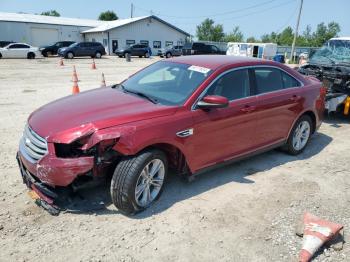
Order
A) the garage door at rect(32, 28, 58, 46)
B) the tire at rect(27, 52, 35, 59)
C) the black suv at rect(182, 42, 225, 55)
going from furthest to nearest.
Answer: the garage door at rect(32, 28, 58, 46), the black suv at rect(182, 42, 225, 55), the tire at rect(27, 52, 35, 59)

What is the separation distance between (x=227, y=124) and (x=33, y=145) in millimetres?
2391

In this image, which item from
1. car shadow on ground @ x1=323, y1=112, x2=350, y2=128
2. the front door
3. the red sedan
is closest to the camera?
the red sedan

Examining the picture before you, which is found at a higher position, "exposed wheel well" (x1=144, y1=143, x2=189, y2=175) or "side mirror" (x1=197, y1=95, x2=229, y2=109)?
"side mirror" (x1=197, y1=95, x2=229, y2=109)

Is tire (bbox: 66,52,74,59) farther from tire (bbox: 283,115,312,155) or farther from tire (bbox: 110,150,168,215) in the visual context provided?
tire (bbox: 110,150,168,215)

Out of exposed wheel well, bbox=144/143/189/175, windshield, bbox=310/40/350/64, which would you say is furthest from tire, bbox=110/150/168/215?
windshield, bbox=310/40/350/64

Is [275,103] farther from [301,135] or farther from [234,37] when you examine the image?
[234,37]

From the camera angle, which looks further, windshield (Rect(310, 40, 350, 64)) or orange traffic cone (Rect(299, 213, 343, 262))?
windshield (Rect(310, 40, 350, 64))

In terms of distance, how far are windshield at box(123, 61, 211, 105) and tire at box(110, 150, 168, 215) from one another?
2.48 feet

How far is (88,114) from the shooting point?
3771mm

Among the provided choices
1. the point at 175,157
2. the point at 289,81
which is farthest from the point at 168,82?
the point at 289,81

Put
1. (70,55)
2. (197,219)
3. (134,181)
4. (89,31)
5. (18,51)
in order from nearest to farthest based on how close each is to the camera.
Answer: (134,181)
(197,219)
(18,51)
(70,55)
(89,31)

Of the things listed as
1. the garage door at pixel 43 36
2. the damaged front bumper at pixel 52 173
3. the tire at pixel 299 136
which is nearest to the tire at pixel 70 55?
the garage door at pixel 43 36

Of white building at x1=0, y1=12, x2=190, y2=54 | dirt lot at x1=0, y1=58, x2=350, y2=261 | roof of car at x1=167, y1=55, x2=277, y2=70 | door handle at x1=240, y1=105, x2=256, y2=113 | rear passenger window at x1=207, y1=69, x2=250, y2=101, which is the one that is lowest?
dirt lot at x1=0, y1=58, x2=350, y2=261

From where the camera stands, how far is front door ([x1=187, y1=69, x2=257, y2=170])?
13.7 ft
